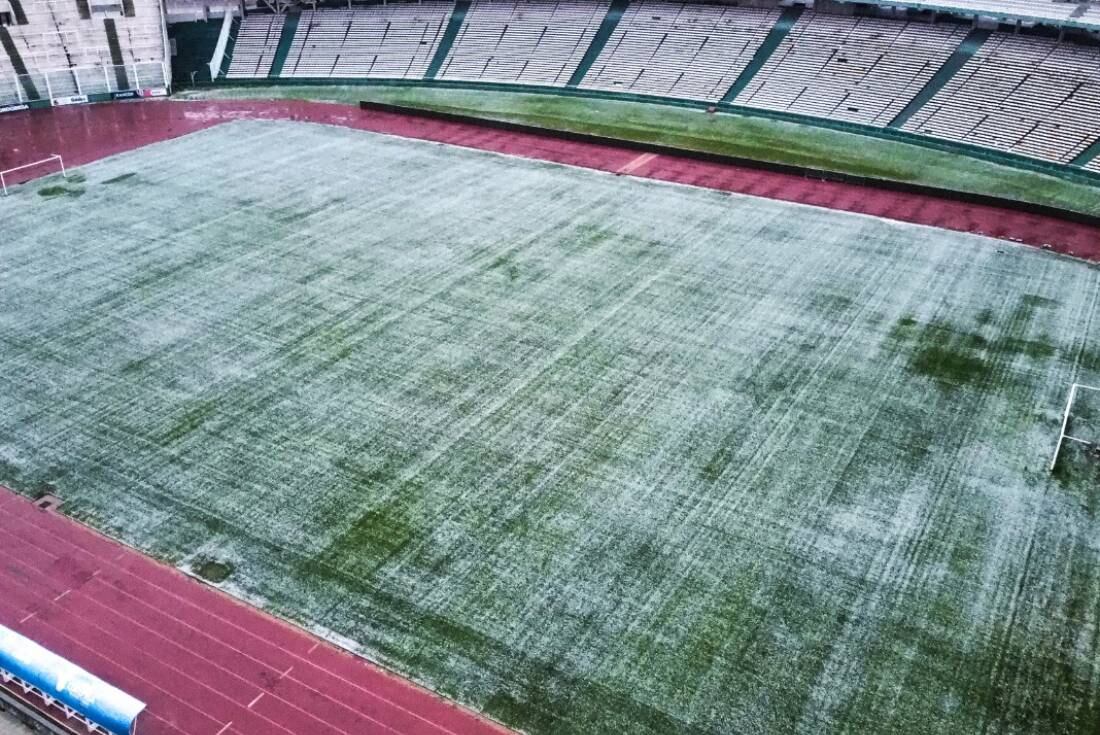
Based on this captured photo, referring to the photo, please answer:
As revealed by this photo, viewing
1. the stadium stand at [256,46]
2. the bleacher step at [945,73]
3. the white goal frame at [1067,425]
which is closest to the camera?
the white goal frame at [1067,425]

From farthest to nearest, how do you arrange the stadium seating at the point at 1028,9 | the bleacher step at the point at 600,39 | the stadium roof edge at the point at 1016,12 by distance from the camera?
1. the bleacher step at the point at 600,39
2. the stadium seating at the point at 1028,9
3. the stadium roof edge at the point at 1016,12

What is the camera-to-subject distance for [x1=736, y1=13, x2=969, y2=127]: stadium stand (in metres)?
45.5

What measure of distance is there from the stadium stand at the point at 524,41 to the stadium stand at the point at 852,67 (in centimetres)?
1121

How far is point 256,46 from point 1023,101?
42959 millimetres

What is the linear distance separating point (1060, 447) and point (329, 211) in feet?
84.5

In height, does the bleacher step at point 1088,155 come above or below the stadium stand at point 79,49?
below

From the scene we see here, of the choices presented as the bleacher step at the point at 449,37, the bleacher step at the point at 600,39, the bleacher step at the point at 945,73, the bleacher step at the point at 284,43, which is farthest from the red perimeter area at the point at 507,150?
the bleacher step at the point at 600,39

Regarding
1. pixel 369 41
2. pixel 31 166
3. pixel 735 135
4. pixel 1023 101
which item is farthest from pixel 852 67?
pixel 31 166

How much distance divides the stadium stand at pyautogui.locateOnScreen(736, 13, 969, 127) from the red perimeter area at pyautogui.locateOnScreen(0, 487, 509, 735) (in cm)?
3825

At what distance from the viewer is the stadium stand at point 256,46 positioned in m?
55.0

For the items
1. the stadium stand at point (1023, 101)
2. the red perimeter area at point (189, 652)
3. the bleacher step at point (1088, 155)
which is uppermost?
the stadium stand at point (1023, 101)

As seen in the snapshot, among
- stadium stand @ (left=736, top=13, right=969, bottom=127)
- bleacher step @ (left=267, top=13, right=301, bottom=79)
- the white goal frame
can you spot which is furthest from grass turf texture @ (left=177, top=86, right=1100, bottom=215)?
the white goal frame

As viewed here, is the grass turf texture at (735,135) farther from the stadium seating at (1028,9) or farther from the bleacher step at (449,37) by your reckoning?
the stadium seating at (1028,9)

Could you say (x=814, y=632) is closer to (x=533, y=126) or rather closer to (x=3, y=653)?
(x=3, y=653)
